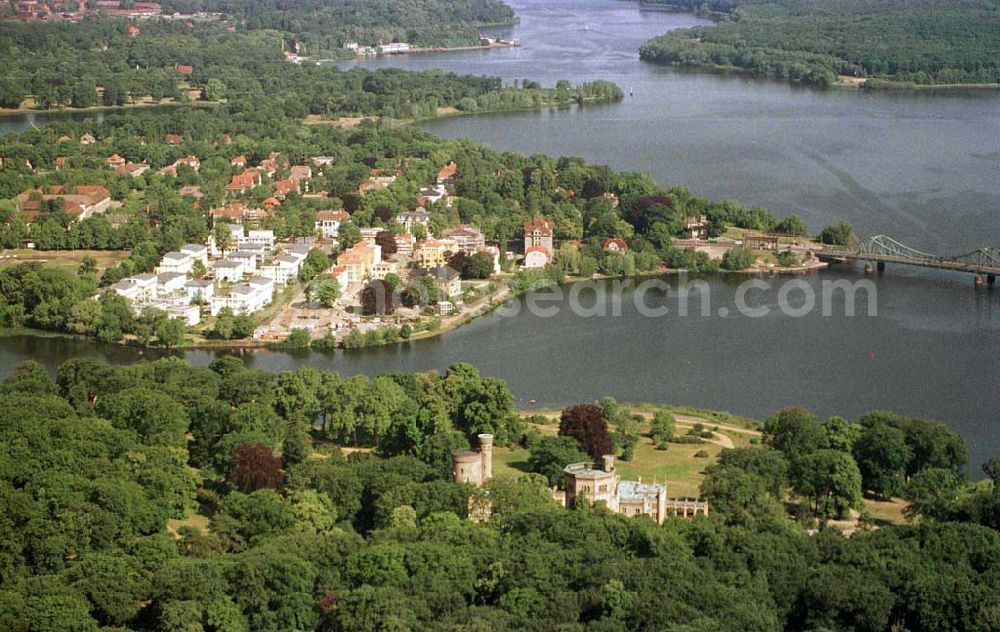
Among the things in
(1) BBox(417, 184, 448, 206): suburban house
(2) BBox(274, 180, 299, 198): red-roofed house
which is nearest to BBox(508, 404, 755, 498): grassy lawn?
(1) BBox(417, 184, 448, 206): suburban house

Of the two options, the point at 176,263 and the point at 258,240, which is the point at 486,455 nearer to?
the point at 176,263

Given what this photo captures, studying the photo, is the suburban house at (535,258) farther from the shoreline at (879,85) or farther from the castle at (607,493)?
the shoreline at (879,85)

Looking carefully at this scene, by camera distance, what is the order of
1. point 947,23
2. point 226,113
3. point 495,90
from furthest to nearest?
point 947,23
point 495,90
point 226,113

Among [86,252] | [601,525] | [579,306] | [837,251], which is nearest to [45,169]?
[86,252]

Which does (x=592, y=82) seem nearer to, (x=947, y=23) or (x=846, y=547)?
(x=947, y=23)

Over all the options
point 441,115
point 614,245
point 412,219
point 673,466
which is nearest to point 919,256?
point 614,245

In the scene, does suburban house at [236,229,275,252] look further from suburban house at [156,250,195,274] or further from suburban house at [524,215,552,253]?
suburban house at [524,215,552,253]

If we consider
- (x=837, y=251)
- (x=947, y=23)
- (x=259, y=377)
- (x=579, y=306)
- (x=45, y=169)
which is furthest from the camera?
(x=947, y=23)
